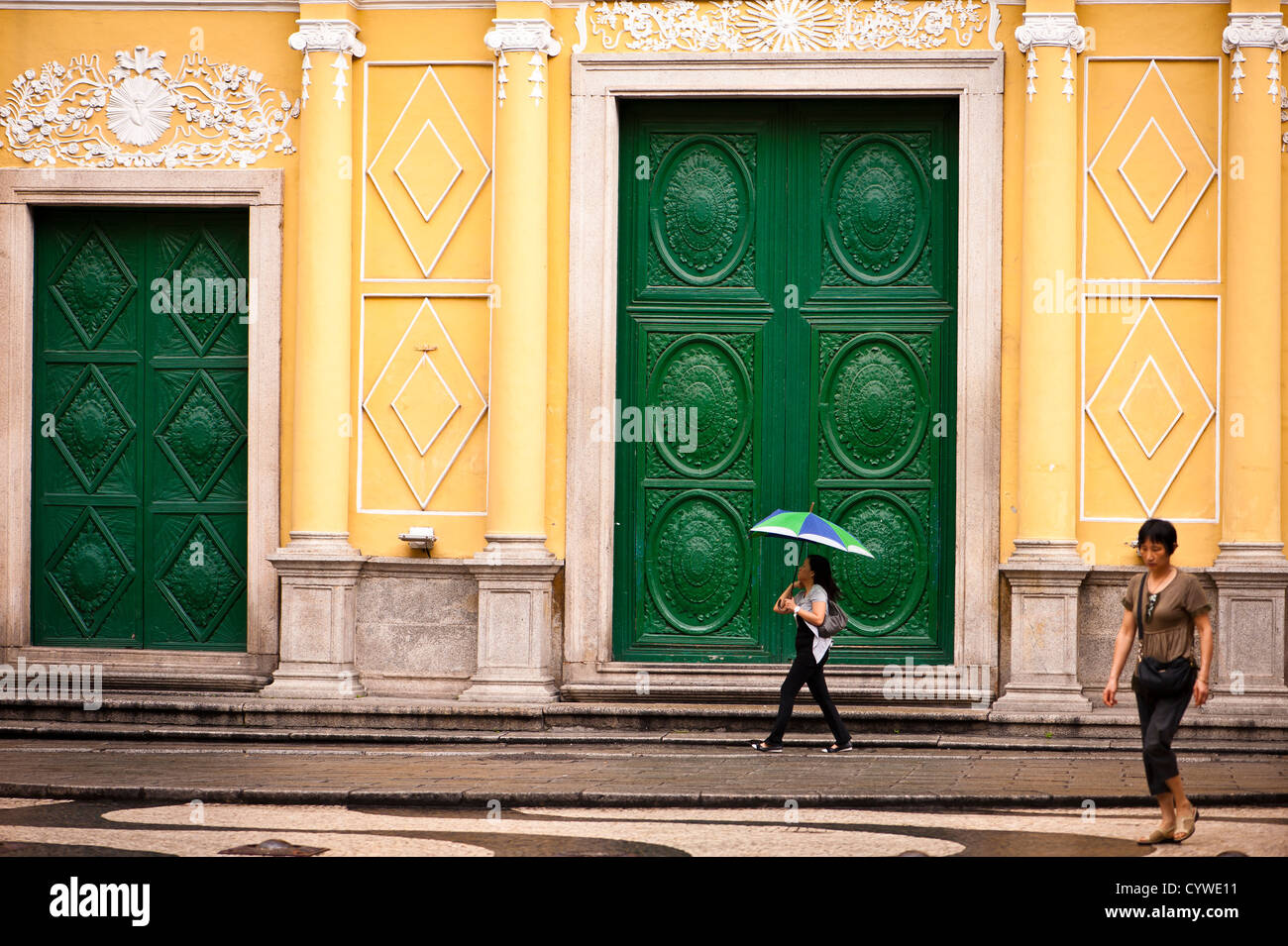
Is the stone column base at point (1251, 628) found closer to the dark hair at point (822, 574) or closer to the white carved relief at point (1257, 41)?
the dark hair at point (822, 574)

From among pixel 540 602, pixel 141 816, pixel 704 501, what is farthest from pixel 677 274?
pixel 141 816

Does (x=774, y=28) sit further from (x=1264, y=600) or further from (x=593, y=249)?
(x=1264, y=600)

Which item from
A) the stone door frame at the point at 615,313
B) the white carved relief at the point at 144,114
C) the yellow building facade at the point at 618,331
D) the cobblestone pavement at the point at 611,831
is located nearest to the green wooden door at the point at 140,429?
the yellow building facade at the point at 618,331

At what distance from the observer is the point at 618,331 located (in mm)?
14266

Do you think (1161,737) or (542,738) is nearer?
(1161,737)

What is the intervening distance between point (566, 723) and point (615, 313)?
3361 millimetres

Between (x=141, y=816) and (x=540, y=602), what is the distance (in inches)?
179

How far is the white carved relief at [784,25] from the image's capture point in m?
13.7

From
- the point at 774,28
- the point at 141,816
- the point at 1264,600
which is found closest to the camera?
the point at 141,816

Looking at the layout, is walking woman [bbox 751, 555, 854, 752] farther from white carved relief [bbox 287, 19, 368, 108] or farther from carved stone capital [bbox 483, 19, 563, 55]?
white carved relief [bbox 287, 19, 368, 108]

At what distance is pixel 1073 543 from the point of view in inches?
521

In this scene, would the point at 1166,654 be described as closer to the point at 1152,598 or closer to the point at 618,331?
the point at 1152,598

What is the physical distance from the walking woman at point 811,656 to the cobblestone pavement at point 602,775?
0.20m

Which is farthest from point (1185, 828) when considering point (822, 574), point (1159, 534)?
point (822, 574)
